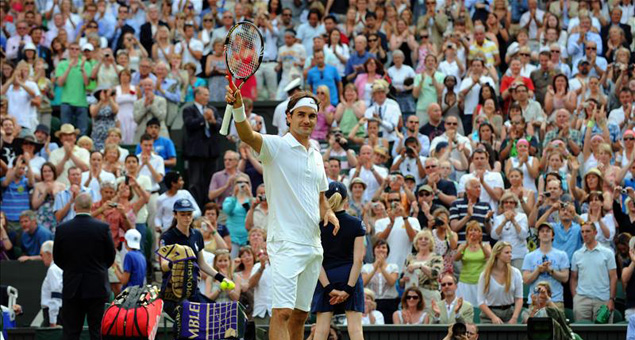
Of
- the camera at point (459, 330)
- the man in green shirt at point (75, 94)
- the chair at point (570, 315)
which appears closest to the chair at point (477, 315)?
the chair at point (570, 315)

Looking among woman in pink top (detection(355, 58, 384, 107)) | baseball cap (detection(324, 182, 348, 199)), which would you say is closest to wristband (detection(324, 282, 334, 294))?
baseball cap (detection(324, 182, 348, 199))

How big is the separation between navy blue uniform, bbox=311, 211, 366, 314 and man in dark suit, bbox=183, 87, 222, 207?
8.03 meters

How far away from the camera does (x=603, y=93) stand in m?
21.0

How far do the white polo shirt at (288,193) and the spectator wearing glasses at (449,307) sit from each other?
5712 mm

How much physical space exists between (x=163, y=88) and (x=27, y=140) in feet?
8.64

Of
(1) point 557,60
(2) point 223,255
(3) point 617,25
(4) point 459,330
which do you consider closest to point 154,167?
(2) point 223,255

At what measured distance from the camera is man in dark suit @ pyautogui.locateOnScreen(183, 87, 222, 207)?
19781mm

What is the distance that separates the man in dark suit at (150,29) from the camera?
2338cm

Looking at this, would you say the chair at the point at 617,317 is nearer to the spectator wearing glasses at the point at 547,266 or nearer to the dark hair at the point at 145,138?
the spectator wearing glasses at the point at 547,266

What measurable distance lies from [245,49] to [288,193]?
1.13m

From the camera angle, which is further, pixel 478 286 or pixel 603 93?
pixel 603 93

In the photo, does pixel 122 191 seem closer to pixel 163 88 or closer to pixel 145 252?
pixel 145 252

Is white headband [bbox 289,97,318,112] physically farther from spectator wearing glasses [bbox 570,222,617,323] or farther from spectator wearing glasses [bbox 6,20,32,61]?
spectator wearing glasses [bbox 6,20,32,61]

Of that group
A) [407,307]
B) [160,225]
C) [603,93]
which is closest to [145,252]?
[160,225]
